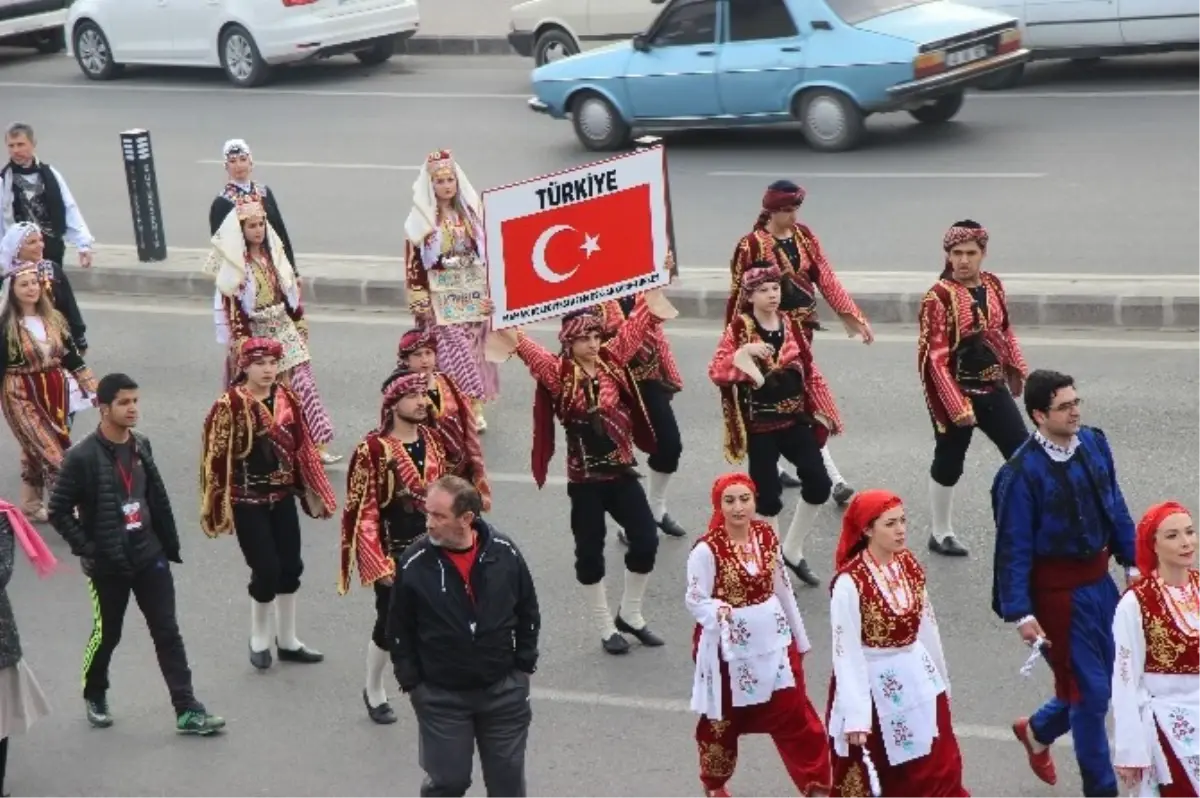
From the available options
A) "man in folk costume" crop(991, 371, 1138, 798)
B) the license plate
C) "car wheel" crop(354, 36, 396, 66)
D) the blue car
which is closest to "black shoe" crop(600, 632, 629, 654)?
"man in folk costume" crop(991, 371, 1138, 798)

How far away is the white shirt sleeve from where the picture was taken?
758 cm

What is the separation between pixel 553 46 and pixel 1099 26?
21.0ft

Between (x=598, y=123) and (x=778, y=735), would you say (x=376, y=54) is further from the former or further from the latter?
(x=778, y=735)

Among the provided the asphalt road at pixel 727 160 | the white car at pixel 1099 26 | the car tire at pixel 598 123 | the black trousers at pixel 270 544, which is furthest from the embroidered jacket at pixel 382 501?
the white car at pixel 1099 26

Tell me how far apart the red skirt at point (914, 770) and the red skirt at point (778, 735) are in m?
0.58

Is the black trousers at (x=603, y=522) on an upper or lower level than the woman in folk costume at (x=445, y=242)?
lower

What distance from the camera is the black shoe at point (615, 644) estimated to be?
10219 millimetres

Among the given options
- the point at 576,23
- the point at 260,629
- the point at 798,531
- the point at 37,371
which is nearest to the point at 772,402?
the point at 798,531

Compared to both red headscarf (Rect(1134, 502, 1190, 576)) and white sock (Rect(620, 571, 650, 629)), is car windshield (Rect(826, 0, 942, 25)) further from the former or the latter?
red headscarf (Rect(1134, 502, 1190, 576))

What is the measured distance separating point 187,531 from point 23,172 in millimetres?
3551

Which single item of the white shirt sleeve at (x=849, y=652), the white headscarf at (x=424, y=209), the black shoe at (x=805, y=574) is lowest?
the black shoe at (x=805, y=574)

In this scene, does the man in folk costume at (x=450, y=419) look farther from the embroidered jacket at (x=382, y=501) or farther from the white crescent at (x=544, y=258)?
the white crescent at (x=544, y=258)

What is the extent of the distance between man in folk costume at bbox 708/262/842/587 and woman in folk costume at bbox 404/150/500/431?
8.87 ft

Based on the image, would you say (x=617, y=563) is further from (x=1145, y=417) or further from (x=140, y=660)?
(x=1145, y=417)
